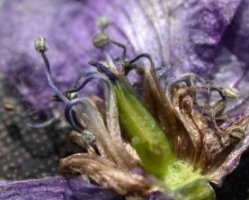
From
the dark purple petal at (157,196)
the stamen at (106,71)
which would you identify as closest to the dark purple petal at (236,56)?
the stamen at (106,71)

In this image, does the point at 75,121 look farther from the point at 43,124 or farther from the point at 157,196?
the point at 157,196

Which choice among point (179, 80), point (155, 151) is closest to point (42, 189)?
point (155, 151)

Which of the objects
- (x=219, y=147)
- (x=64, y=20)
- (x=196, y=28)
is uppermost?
(x=64, y=20)

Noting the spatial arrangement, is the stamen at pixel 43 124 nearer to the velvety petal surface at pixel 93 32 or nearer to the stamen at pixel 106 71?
the velvety petal surface at pixel 93 32

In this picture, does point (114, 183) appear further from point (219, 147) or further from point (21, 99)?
point (21, 99)

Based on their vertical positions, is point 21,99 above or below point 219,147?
above

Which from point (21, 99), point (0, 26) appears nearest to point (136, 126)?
point (21, 99)

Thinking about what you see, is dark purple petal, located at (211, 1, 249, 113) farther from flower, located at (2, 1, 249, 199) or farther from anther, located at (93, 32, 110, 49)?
anther, located at (93, 32, 110, 49)
